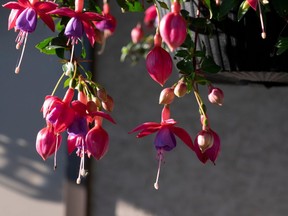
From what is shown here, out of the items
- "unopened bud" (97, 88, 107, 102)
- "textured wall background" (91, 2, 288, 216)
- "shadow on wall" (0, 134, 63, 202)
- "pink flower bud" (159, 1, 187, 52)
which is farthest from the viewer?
"shadow on wall" (0, 134, 63, 202)

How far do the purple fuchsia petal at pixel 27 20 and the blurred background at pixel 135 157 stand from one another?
3.93ft

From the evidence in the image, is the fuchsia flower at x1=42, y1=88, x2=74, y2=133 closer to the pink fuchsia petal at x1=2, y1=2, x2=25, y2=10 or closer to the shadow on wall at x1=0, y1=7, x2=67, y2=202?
the pink fuchsia petal at x1=2, y1=2, x2=25, y2=10

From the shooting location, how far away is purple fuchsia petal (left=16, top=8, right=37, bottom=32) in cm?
73

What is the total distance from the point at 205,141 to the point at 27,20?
265 millimetres

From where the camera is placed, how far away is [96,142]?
714 millimetres

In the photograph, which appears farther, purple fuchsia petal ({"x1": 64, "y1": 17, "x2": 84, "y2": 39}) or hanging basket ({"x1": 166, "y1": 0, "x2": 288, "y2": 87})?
hanging basket ({"x1": 166, "y1": 0, "x2": 288, "y2": 87})

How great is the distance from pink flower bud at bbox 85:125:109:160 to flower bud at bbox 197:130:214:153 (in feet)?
0.39

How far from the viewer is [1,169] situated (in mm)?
2139

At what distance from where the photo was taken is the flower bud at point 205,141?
738 millimetres

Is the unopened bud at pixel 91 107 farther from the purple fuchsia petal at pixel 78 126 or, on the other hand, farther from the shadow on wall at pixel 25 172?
the shadow on wall at pixel 25 172

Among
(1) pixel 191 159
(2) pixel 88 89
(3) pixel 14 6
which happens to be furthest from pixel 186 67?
(1) pixel 191 159

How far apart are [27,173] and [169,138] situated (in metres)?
1.46

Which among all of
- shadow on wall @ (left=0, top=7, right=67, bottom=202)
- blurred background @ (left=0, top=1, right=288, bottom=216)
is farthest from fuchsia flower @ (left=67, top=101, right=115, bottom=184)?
shadow on wall @ (left=0, top=7, right=67, bottom=202)

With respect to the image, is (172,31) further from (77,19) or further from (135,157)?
(135,157)
